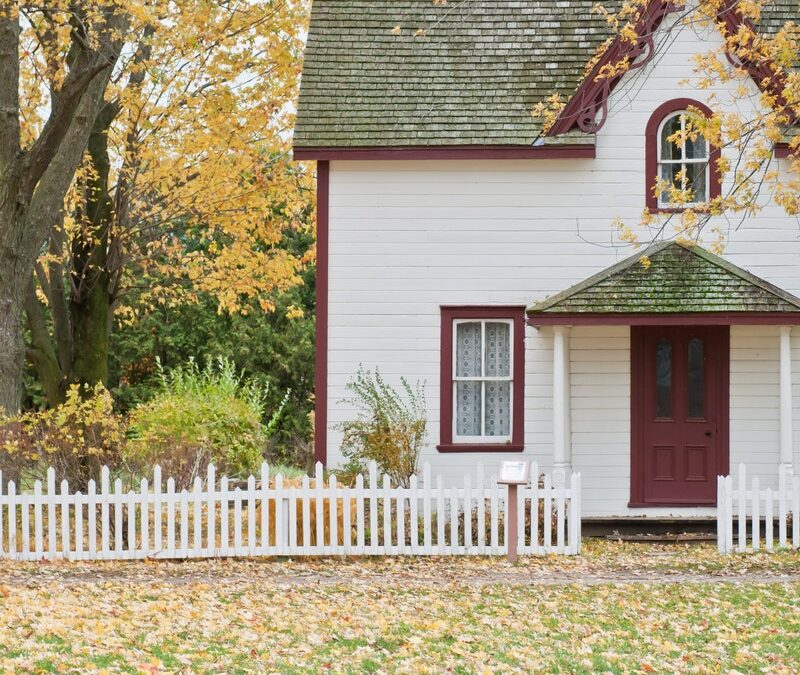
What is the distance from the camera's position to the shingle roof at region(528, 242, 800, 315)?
1566 centimetres

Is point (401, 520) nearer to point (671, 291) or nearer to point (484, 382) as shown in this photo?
point (484, 382)

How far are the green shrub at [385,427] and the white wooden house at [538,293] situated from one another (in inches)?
7.2

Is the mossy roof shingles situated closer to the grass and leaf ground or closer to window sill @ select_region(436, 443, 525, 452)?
window sill @ select_region(436, 443, 525, 452)

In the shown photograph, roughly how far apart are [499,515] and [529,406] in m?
2.03

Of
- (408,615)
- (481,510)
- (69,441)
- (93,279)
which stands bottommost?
(408,615)

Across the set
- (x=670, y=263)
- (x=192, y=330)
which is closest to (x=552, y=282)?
(x=670, y=263)

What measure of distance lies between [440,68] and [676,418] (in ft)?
19.0

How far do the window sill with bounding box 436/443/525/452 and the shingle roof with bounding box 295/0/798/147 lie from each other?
4009 millimetres

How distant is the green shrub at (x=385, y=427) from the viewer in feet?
51.9

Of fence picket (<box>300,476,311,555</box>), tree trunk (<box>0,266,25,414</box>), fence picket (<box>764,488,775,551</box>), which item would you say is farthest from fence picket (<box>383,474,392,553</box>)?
tree trunk (<box>0,266,25,414</box>)

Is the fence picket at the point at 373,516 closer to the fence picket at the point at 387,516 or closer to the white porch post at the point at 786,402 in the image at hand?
the fence picket at the point at 387,516

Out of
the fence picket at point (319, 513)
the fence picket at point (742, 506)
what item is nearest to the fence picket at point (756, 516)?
the fence picket at point (742, 506)

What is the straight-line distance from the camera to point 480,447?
16.6 metres

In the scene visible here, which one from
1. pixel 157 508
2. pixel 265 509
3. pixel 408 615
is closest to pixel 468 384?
pixel 265 509
